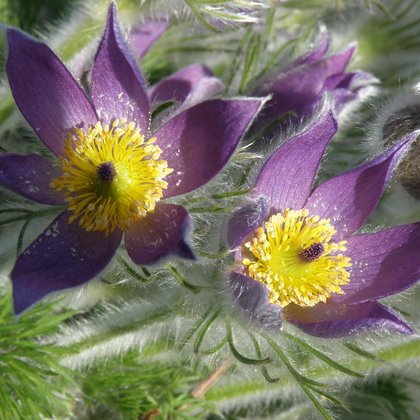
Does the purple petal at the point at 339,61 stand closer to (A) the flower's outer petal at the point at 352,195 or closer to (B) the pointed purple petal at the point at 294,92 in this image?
(B) the pointed purple petal at the point at 294,92

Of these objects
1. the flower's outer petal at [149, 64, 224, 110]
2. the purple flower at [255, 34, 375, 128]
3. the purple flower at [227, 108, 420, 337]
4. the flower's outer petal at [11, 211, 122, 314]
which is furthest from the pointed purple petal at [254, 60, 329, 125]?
the flower's outer petal at [11, 211, 122, 314]

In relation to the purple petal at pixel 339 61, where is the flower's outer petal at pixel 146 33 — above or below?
below

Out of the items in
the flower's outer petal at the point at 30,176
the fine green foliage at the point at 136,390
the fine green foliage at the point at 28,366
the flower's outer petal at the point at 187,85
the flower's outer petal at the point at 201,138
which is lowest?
the fine green foliage at the point at 136,390

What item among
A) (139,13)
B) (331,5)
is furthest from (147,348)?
(331,5)

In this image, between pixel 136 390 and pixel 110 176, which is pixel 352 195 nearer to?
pixel 110 176

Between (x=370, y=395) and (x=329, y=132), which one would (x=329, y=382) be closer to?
(x=370, y=395)

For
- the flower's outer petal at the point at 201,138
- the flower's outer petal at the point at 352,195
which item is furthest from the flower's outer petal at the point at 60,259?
the flower's outer petal at the point at 352,195

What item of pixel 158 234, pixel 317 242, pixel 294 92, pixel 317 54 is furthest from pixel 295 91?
pixel 158 234
